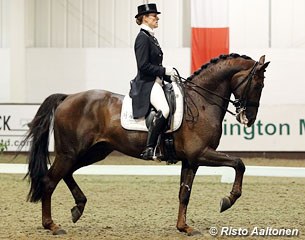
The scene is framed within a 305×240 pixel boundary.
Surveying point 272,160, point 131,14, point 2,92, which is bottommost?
point 272,160

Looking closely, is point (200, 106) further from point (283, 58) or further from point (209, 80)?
point (283, 58)

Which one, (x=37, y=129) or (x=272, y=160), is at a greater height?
(x=37, y=129)

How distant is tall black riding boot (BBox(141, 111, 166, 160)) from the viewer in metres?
5.82

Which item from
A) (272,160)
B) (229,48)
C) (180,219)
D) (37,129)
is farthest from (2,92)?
(180,219)

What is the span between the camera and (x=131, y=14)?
1491cm

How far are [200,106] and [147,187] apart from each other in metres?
3.41

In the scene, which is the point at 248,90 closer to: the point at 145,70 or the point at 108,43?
the point at 145,70

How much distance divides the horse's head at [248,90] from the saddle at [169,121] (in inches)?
18.3

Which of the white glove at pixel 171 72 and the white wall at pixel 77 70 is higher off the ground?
the white glove at pixel 171 72

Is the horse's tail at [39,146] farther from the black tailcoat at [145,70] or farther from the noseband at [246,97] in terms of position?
the noseband at [246,97]

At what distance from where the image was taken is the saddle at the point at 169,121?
5898 millimetres

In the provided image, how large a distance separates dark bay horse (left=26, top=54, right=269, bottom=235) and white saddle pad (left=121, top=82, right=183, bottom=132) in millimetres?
43

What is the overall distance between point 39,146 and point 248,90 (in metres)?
1.83

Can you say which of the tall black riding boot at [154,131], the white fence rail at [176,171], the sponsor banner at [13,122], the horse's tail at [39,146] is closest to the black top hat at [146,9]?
the tall black riding boot at [154,131]
